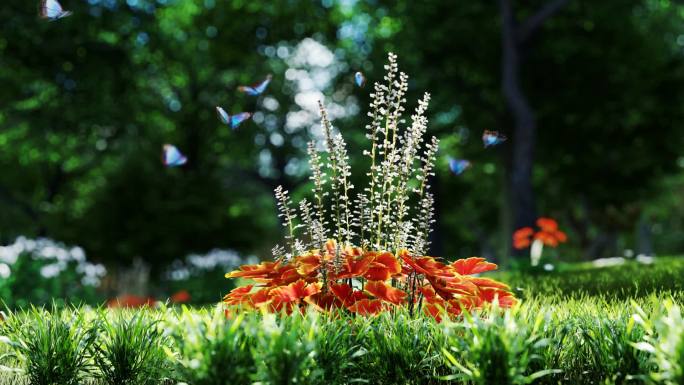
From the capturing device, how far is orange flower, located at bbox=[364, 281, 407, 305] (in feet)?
12.6

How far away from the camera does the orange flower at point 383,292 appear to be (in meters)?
3.83

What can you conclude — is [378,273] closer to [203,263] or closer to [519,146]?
Result: [519,146]

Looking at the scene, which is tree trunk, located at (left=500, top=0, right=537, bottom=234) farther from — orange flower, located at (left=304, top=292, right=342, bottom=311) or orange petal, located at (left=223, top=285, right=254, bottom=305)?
orange petal, located at (left=223, top=285, right=254, bottom=305)

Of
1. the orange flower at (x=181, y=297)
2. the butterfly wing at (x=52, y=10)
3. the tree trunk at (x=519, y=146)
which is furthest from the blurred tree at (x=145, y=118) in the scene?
the butterfly wing at (x=52, y=10)

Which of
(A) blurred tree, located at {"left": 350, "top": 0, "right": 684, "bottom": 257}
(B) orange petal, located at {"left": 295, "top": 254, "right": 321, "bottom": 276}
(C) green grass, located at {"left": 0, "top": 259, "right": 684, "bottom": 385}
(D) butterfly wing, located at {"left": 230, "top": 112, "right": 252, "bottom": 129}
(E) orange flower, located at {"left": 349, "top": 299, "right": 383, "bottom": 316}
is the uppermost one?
(A) blurred tree, located at {"left": 350, "top": 0, "right": 684, "bottom": 257}

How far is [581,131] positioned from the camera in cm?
1648

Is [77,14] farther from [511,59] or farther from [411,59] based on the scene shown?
[511,59]

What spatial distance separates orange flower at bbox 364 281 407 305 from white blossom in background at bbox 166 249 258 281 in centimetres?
1196

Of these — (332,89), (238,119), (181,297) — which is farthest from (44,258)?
(332,89)

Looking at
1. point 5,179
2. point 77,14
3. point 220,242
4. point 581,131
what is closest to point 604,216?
point 581,131

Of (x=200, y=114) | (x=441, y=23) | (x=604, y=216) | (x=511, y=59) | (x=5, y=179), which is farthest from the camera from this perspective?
(x=5, y=179)

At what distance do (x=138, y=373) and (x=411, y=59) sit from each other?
41.6 ft

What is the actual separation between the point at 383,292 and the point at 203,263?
1331cm

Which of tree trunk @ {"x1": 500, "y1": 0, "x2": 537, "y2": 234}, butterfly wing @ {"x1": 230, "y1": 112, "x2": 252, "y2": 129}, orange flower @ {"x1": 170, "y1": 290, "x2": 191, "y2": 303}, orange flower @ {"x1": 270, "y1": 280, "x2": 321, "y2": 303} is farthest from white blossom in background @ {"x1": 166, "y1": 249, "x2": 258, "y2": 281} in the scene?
orange flower @ {"x1": 270, "y1": 280, "x2": 321, "y2": 303}
